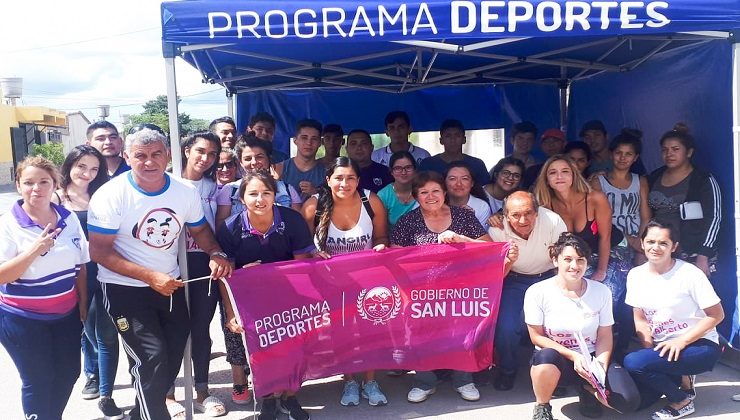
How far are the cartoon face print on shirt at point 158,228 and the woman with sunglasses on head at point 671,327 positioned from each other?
9.71 ft

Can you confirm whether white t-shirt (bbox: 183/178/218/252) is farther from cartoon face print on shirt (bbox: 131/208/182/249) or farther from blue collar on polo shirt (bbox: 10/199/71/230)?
blue collar on polo shirt (bbox: 10/199/71/230)

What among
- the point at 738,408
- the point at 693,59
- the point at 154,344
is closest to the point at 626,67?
the point at 693,59

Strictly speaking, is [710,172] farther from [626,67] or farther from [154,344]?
[154,344]

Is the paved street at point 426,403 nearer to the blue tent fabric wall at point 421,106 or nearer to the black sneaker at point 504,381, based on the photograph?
the black sneaker at point 504,381

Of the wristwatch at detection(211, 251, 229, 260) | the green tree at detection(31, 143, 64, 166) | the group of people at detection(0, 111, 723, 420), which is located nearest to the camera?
the group of people at detection(0, 111, 723, 420)

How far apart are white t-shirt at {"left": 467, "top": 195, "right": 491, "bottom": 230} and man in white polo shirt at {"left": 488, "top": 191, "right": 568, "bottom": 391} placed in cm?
14

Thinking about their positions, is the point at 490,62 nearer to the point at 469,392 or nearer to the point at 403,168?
the point at 403,168

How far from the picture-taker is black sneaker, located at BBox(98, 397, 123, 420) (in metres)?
4.17

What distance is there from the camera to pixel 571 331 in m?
3.86

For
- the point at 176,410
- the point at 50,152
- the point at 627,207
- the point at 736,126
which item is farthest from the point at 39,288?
the point at 50,152

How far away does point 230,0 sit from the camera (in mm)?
3885

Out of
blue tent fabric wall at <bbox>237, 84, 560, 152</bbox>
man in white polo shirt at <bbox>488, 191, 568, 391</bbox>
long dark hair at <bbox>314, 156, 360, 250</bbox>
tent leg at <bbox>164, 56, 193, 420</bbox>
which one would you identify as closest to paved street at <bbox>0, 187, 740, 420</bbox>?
man in white polo shirt at <bbox>488, 191, 568, 391</bbox>

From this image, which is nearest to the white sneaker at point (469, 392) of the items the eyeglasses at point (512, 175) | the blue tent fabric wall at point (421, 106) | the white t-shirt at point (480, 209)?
the white t-shirt at point (480, 209)

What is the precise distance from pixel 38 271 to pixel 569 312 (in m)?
3.12
